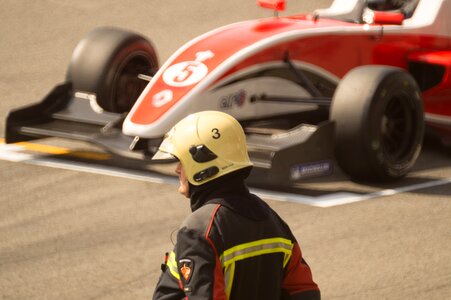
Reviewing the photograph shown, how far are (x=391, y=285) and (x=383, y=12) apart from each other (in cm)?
393

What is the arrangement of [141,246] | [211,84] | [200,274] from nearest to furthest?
[200,274]
[141,246]
[211,84]

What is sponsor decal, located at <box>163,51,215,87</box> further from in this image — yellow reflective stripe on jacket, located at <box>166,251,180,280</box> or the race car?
yellow reflective stripe on jacket, located at <box>166,251,180,280</box>

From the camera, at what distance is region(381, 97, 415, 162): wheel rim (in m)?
10.1

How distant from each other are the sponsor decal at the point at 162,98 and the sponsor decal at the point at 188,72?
10cm

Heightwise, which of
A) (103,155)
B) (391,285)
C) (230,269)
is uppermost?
(230,269)

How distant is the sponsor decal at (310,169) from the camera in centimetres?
960

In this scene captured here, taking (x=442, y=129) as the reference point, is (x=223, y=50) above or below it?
above

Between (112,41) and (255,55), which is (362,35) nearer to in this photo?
(255,55)

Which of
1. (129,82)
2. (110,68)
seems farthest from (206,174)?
(129,82)

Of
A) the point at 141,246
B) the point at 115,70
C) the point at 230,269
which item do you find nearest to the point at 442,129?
the point at 115,70

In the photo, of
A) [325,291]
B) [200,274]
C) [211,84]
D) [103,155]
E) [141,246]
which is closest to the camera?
[200,274]

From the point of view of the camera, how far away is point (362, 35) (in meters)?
10.8

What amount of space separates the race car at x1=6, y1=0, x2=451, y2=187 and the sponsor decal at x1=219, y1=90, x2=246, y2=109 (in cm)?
1

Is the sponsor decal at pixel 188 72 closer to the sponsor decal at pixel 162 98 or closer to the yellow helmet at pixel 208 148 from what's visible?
the sponsor decal at pixel 162 98
